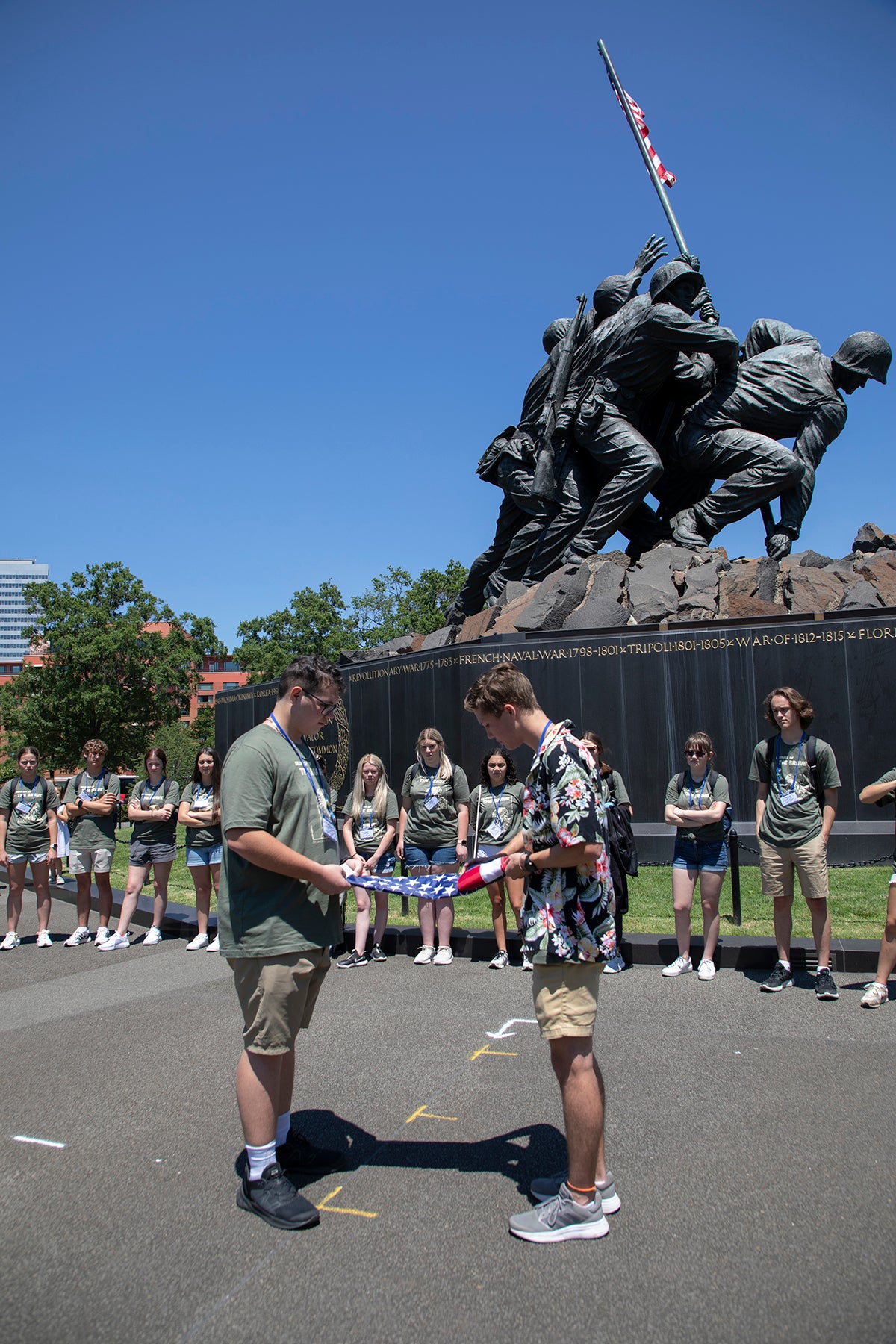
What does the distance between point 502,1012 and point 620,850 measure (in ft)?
4.99

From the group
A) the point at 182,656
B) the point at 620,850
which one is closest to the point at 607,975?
the point at 620,850

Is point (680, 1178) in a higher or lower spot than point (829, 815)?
lower

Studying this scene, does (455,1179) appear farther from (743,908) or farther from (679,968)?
(743,908)

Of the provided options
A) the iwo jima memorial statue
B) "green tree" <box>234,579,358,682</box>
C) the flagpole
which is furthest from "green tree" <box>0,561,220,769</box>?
the flagpole

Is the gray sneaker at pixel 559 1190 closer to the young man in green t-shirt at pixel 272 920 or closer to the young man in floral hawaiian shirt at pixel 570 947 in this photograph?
the young man in floral hawaiian shirt at pixel 570 947

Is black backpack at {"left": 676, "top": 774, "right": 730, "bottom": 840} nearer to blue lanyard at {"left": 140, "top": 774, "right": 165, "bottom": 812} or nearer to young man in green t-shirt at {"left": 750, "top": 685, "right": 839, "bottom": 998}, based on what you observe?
young man in green t-shirt at {"left": 750, "top": 685, "right": 839, "bottom": 998}

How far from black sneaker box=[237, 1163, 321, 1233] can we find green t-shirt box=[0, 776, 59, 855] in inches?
226

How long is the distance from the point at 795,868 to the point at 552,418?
10873mm

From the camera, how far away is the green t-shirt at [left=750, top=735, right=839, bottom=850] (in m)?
5.53

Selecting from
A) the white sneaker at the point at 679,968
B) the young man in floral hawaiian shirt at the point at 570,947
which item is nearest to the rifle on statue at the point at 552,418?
the white sneaker at the point at 679,968

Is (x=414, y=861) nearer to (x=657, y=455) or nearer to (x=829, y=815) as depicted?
(x=829, y=815)

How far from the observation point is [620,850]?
6289 millimetres

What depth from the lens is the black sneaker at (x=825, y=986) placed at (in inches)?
207

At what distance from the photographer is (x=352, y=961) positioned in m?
6.75
